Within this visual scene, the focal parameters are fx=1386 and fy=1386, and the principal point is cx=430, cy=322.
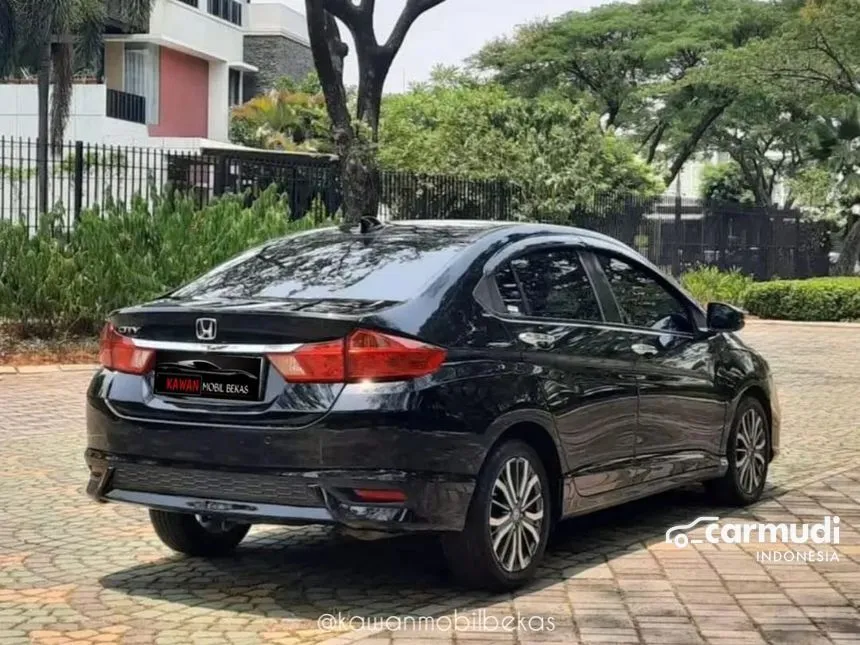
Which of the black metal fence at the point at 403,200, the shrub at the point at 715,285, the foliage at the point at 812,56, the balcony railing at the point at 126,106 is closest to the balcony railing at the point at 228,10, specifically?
the balcony railing at the point at 126,106

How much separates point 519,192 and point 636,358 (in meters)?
19.9

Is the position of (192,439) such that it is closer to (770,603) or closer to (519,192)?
(770,603)

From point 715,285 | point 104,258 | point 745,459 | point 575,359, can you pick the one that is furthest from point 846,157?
point 575,359

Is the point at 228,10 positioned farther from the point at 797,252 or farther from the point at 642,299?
the point at 642,299

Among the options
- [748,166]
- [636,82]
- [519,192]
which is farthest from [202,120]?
[748,166]

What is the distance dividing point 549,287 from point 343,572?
1658 millimetres

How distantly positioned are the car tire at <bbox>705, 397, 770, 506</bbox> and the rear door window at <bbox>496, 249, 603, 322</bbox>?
5.06ft

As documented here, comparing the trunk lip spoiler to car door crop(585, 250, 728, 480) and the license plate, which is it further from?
car door crop(585, 250, 728, 480)

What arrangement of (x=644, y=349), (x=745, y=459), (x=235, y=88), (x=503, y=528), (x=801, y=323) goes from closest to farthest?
(x=503, y=528)
(x=644, y=349)
(x=745, y=459)
(x=801, y=323)
(x=235, y=88)

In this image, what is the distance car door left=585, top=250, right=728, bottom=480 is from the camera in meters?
7.06

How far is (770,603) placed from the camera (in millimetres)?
5852

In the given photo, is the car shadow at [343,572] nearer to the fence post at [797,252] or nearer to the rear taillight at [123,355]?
the rear taillight at [123,355]

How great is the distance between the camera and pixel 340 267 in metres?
6.40

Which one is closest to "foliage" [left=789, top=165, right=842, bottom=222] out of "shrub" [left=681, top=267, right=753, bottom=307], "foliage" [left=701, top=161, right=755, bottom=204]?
"shrub" [left=681, top=267, right=753, bottom=307]
